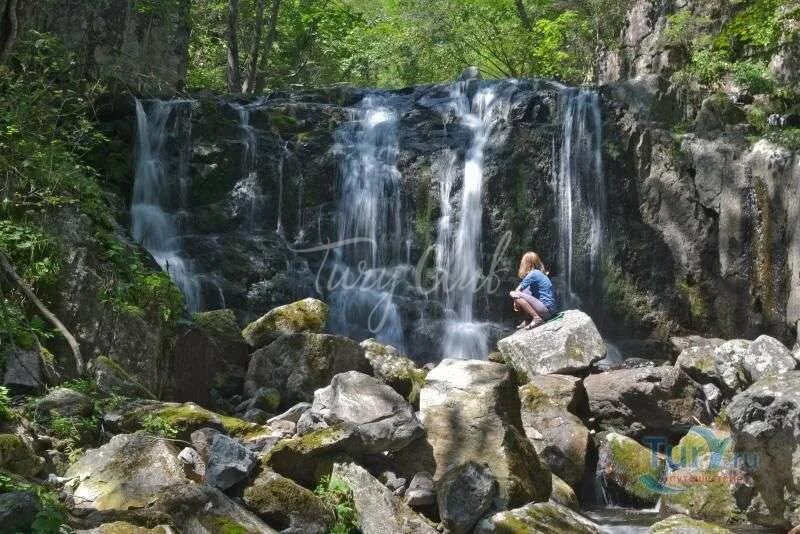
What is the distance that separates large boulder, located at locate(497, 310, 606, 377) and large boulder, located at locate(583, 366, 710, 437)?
0.54 m

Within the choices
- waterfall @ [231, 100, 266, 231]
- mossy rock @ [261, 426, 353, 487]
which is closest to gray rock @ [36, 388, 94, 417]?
mossy rock @ [261, 426, 353, 487]

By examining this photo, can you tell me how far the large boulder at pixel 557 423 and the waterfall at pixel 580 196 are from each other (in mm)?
5079

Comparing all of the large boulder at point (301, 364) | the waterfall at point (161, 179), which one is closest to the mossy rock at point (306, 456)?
the large boulder at point (301, 364)

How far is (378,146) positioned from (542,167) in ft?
8.99

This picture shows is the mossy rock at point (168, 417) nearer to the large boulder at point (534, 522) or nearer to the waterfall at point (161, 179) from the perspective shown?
the large boulder at point (534, 522)

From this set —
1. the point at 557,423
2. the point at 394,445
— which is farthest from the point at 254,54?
the point at 394,445

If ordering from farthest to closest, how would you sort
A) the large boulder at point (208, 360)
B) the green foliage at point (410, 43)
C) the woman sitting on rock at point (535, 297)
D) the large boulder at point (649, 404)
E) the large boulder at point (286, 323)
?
1. the green foliage at point (410, 43)
2. the woman sitting on rock at point (535, 297)
3. the large boulder at point (286, 323)
4. the large boulder at point (649, 404)
5. the large boulder at point (208, 360)

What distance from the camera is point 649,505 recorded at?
749 cm

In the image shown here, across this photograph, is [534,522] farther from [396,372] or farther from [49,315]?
[49,315]

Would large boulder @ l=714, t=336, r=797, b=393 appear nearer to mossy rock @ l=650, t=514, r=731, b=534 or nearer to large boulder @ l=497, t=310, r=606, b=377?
large boulder @ l=497, t=310, r=606, b=377

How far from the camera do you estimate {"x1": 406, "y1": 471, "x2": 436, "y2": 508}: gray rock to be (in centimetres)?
596

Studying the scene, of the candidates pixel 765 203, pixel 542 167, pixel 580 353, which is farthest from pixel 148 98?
pixel 765 203

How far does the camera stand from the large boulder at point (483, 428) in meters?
6.31

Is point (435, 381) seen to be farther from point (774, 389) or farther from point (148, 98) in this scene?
point (148, 98)
